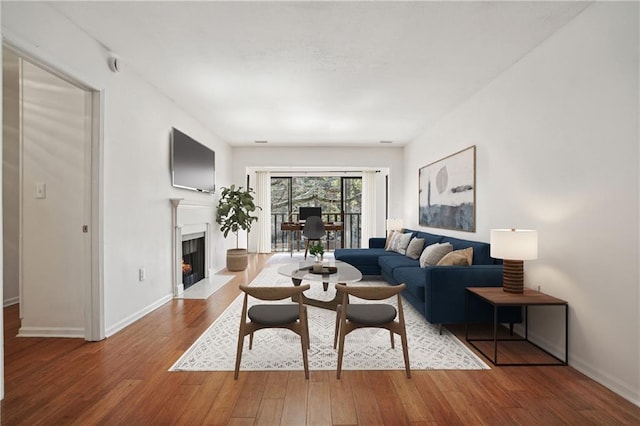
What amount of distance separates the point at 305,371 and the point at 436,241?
9.62 feet

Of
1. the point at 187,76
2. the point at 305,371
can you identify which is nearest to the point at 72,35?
the point at 187,76

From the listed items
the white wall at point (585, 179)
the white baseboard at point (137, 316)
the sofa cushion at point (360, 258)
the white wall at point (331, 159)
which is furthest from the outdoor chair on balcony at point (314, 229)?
the white wall at point (585, 179)

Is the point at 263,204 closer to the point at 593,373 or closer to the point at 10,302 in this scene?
the point at 10,302

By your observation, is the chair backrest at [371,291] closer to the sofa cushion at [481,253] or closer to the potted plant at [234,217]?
the sofa cushion at [481,253]

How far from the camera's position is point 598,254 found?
206 centimetres

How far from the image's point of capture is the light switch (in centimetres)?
273

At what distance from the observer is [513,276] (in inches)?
98.0

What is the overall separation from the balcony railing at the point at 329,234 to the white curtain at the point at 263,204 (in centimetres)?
48

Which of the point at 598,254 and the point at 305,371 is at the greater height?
the point at 598,254

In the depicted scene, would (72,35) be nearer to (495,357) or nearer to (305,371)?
(305,371)

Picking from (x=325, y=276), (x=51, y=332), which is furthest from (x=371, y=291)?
(x=51, y=332)

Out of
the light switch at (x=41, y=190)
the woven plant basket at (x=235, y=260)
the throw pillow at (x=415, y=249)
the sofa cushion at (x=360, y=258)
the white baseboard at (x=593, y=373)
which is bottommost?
the white baseboard at (x=593, y=373)

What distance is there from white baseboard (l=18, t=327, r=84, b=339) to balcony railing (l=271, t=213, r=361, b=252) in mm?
5913

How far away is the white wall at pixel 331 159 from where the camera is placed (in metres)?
6.66
